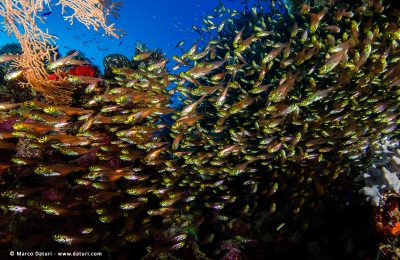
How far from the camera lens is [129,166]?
607 cm

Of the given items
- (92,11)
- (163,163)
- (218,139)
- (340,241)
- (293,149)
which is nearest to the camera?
(340,241)

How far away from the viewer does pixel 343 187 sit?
245 inches

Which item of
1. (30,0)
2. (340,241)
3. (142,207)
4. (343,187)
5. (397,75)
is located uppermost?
(30,0)

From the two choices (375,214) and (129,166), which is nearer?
(375,214)

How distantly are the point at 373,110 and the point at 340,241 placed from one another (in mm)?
2824

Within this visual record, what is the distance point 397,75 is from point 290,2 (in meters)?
5.87

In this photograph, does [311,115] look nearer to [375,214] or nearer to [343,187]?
[343,187]

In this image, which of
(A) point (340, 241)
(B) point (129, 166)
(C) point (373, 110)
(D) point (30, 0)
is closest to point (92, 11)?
(D) point (30, 0)

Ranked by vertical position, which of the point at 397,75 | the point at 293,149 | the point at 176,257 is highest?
the point at 397,75

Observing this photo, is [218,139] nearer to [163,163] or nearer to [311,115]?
[163,163]

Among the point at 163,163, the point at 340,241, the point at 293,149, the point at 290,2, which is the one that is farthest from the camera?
the point at 290,2

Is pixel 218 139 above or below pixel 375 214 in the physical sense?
above

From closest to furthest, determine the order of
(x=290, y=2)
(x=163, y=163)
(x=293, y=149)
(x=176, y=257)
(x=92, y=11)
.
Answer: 1. (x=176, y=257)
2. (x=293, y=149)
3. (x=163, y=163)
4. (x=92, y=11)
5. (x=290, y=2)

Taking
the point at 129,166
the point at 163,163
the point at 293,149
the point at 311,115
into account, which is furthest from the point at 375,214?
the point at 129,166
